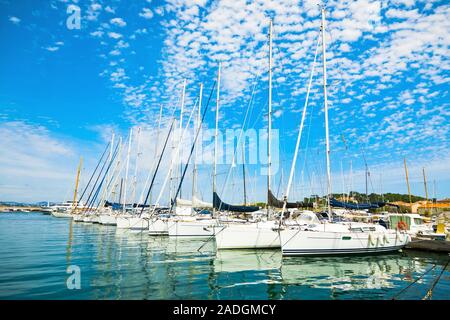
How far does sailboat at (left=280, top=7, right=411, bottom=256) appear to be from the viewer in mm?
19297

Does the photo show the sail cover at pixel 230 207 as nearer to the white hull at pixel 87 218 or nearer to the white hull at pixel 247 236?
the white hull at pixel 247 236

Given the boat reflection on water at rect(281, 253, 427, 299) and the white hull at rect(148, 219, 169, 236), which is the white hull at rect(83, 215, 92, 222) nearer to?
the white hull at rect(148, 219, 169, 236)

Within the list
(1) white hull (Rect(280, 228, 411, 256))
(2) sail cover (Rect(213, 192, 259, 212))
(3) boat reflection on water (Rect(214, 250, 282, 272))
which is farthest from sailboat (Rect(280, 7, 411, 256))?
(2) sail cover (Rect(213, 192, 259, 212))

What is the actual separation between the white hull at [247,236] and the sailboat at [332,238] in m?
2.66

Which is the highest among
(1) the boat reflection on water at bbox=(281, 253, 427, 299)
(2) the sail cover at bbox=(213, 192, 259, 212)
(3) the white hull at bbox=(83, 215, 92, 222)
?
(2) the sail cover at bbox=(213, 192, 259, 212)

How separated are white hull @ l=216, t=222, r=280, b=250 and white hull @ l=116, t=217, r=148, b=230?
19.5m

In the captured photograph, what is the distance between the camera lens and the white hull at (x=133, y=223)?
4037 centimetres

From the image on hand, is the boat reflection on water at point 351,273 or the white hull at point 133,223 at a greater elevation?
the white hull at point 133,223

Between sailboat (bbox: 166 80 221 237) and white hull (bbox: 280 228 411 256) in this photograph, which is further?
sailboat (bbox: 166 80 221 237)

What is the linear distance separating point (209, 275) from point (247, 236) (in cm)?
844

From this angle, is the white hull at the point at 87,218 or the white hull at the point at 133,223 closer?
the white hull at the point at 133,223

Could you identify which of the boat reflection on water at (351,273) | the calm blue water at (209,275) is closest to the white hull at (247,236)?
the calm blue water at (209,275)

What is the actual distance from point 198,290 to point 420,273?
13652 mm
